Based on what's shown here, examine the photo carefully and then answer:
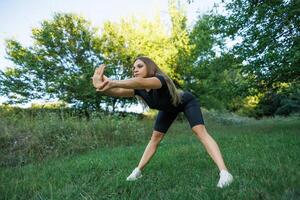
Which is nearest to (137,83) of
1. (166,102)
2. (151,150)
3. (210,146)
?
(166,102)

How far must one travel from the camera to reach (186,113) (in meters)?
4.64

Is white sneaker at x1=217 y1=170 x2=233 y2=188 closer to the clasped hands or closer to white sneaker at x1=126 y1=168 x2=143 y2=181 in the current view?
white sneaker at x1=126 y1=168 x2=143 y2=181

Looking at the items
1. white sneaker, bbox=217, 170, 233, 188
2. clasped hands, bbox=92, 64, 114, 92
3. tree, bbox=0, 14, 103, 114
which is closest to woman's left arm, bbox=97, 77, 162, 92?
clasped hands, bbox=92, 64, 114, 92

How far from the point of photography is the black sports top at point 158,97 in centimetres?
427

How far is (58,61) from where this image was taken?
70.4 ft

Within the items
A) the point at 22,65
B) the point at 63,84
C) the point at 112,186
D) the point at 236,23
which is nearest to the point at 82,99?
the point at 63,84

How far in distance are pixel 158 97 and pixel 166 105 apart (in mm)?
217

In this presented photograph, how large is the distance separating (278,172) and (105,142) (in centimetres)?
623

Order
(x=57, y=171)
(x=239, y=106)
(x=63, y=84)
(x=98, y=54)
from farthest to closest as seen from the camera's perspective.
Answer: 1. (x=239, y=106)
2. (x=98, y=54)
3. (x=63, y=84)
4. (x=57, y=171)

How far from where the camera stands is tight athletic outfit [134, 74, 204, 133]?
4.30 metres

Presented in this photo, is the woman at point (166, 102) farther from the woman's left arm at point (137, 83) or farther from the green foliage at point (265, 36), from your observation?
the green foliage at point (265, 36)

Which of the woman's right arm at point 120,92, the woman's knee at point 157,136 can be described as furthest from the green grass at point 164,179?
the woman's right arm at point 120,92

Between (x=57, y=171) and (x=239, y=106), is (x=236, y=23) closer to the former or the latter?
(x=57, y=171)

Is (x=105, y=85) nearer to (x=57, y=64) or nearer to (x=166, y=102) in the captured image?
(x=166, y=102)
